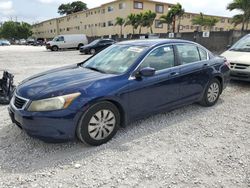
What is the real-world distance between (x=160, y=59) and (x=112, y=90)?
4.17 feet

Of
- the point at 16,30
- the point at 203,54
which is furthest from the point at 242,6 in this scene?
the point at 16,30

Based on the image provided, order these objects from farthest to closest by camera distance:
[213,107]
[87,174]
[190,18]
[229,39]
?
[190,18] < [229,39] < [213,107] < [87,174]

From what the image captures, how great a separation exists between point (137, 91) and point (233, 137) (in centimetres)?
174

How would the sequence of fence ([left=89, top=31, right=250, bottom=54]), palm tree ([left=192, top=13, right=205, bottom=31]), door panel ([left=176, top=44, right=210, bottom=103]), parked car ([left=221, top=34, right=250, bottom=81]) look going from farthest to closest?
palm tree ([left=192, top=13, right=205, bottom=31])
fence ([left=89, top=31, right=250, bottom=54])
parked car ([left=221, top=34, right=250, bottom=81])
door panel ([left=176, top=44, right=210, bottom=103])

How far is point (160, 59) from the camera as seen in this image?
4.39 metres

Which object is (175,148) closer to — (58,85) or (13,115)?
(58,85)

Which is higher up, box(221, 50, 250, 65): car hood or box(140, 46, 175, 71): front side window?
box(140, 46, 175, 71): front side window

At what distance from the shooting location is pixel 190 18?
174 ft

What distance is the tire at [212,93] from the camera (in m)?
5.29

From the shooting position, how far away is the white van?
28.4 meters

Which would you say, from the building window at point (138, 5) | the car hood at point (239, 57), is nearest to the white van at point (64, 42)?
the building window at point (138, 5)

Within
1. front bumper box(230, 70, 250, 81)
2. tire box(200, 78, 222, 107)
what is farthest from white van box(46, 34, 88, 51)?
tire box(200, 78, 222, 107)

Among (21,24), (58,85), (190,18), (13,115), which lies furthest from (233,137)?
(21,24)

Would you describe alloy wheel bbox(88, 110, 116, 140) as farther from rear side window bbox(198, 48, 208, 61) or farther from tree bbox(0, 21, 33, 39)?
tree bbox(0, 21, 33, 39)
